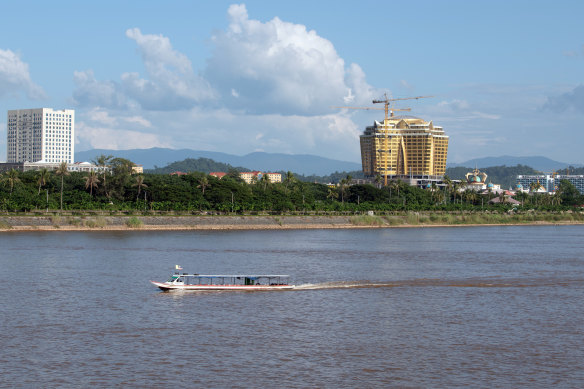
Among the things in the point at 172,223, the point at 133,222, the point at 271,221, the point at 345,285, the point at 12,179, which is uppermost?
the point at 12,179

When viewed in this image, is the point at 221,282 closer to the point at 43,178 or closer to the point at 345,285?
the point at 345,285

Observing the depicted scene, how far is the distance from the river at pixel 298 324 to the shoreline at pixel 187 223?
140 feet

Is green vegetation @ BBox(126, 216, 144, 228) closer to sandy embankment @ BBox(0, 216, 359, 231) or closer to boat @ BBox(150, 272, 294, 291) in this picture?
sandy embankment @ BBox(0, 216, 359, 231)

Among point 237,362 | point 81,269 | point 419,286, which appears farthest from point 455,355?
point 81,269

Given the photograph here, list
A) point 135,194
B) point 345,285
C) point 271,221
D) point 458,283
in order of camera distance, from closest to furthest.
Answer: point 345,285, point 458,283, point 271,221, point 135,194

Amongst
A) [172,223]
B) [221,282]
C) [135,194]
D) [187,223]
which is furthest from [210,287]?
[135,194]

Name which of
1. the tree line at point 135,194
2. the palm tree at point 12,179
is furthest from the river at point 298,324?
the palm tree at point 12,179

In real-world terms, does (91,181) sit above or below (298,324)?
above

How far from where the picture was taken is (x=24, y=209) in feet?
423

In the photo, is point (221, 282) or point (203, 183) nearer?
point (221, 282)

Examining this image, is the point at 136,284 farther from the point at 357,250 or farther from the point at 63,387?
the point at 357,250

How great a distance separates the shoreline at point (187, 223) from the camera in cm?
11975

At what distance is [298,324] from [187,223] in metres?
95.5

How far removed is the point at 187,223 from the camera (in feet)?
445
